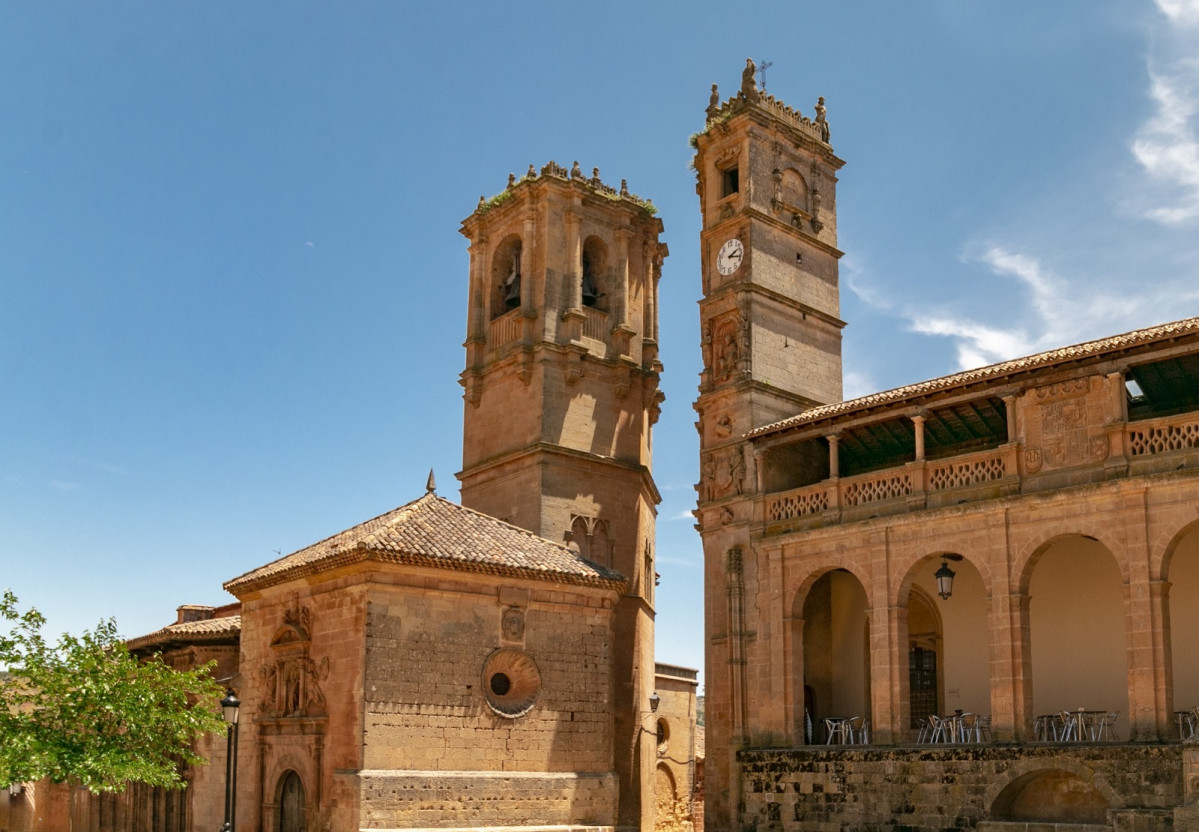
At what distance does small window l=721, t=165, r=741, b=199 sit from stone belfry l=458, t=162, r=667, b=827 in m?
4.33

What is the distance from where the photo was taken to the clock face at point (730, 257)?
28447 millimetres

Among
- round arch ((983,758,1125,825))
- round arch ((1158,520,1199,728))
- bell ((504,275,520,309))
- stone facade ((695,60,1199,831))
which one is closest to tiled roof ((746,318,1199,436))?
stone facade ((695,60,1199,831))

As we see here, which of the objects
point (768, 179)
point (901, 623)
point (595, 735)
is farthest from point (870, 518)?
point (768, 179)

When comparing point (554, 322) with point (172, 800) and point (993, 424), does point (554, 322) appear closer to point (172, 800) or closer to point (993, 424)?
point (993, 424)

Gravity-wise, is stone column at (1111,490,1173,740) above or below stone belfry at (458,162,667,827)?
below

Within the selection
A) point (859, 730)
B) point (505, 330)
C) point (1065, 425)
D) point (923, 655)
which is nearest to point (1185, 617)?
point (1065, 425)

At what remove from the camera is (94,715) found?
2222cm

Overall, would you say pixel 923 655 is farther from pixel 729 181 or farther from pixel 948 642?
pixel 729 181

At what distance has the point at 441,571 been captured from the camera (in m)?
23.4

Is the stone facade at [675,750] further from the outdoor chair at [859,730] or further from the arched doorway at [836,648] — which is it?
the outdoor chair at [859,730]

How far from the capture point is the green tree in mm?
21000

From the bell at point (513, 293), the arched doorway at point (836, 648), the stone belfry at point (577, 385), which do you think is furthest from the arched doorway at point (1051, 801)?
the bell at point (513, 293)

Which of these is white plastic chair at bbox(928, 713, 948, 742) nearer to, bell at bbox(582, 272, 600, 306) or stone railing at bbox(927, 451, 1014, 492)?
stone railing at bbox(927, 451, 1014, 492)

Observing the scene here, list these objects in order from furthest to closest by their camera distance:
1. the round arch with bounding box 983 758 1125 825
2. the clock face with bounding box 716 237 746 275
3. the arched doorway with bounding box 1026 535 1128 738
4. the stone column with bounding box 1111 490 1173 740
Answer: the clock face with bounding box 716 237 746 275 < the arched doorway with bounding box 1026 535 1128 738 < the round arch with bounding box 983 758 1125 825 < the stone column with bounding box 1111 490 1173 740
